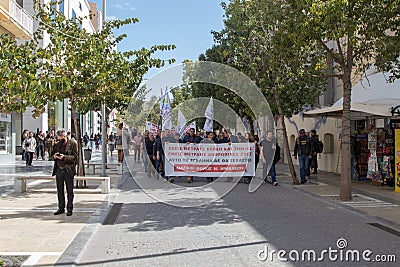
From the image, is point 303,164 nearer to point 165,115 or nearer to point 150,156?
point 150,156

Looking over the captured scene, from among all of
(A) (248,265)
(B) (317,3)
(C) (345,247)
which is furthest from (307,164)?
(A) (248,265)

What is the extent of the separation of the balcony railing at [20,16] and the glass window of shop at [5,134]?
5.24 metres

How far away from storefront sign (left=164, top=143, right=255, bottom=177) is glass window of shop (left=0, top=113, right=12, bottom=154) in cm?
1437

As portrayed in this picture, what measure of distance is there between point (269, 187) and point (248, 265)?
9461mm

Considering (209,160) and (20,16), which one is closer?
(209,160)

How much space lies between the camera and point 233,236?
786 cm

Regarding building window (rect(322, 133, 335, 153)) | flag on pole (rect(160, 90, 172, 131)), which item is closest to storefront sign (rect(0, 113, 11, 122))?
flag on pole (rect(160, 90, 172, 131))

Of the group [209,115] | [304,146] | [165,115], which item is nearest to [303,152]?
[304,146]

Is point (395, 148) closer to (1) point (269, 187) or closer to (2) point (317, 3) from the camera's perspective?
(1) point (269, 187)

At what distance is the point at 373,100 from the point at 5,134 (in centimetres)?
2110

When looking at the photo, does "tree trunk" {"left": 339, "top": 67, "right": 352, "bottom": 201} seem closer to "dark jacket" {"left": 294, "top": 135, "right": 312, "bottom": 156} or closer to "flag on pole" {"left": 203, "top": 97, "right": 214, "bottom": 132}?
"dark jacket" {"left": 294, "top": 135, "right": 312, "bottom": 156}

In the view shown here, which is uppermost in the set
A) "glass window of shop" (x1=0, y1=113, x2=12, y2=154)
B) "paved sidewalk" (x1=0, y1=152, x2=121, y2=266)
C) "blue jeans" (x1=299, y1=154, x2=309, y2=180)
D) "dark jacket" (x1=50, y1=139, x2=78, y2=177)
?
"glass window of shop" (x1=0, y1=113, x2=12, y2=154)

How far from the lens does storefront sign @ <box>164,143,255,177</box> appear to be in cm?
1623

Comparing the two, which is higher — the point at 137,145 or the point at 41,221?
the point at 137,145
